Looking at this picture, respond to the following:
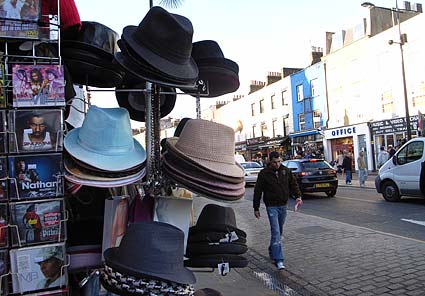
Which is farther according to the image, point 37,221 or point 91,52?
point 91,52

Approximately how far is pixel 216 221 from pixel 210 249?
0.19 metres

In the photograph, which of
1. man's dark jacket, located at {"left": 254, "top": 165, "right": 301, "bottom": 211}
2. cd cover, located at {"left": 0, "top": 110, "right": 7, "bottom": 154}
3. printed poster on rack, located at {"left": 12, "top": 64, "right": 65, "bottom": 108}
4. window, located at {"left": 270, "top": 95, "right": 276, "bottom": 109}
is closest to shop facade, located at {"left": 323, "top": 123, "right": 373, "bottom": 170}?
window, located at {"left": 270, "top": 95, "right": 276, "bottom": 109}

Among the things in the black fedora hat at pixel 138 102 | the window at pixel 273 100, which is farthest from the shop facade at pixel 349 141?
the black fedora hat at pixel 138 102

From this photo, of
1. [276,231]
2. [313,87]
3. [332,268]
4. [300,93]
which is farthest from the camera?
[300,93]

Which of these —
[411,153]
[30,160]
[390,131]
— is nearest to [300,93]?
[390,131]

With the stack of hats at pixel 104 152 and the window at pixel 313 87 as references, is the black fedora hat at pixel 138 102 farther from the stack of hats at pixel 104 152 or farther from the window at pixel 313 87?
the window at pixel 313 87

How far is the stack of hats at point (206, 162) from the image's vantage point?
2.22 m

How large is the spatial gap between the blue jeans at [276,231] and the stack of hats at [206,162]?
3780 millimetres

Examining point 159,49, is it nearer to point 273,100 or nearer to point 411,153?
point 411,153

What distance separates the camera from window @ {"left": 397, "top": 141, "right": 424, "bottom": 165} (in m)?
11.5

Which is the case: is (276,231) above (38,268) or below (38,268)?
below

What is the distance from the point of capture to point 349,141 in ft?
95.7

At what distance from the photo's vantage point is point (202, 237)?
241 centimetres

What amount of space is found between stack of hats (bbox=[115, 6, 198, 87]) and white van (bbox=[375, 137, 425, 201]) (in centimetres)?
1078
